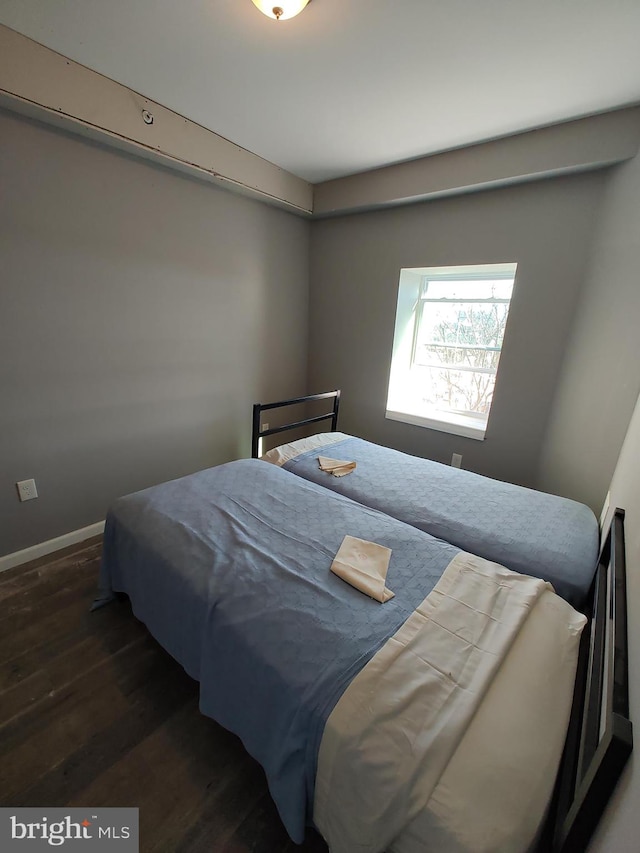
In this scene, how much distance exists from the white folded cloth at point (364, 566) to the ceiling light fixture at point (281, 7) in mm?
1907

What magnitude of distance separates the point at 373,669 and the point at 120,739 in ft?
3.20

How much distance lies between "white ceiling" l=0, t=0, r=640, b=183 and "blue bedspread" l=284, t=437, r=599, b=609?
189 centimetres

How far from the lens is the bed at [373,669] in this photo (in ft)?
2.22

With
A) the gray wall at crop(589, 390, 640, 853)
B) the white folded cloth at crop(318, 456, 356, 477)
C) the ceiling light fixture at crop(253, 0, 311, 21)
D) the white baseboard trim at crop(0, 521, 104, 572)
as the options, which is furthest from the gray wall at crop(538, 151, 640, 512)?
the white baseboard trim at crop(0, 521, 104, 572)

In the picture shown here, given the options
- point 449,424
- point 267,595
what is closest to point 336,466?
point 267,595

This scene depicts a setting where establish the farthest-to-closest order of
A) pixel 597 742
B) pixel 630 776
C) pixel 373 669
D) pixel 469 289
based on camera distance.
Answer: pixel 469 289
pixel 373 669
pixel 597 742
pixel 630 776

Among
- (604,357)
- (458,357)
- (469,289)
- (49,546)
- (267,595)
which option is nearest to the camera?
(267,595)

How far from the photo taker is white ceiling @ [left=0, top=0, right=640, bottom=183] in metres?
1.24

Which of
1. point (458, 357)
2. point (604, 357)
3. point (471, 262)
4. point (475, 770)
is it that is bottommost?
point (475, 770)

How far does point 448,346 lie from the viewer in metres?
2.89

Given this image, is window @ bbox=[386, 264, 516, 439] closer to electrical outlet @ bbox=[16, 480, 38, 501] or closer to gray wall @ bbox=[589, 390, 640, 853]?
gray wall @ bbox=[589, 390, 640, 853]

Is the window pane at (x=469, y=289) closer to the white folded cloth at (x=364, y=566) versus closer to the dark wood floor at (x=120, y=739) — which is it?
the white folded cloth at (x=364, y=566)

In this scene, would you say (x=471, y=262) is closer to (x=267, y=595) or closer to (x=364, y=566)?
(x=364, y=566)

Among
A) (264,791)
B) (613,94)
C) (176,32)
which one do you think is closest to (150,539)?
(264,791)
